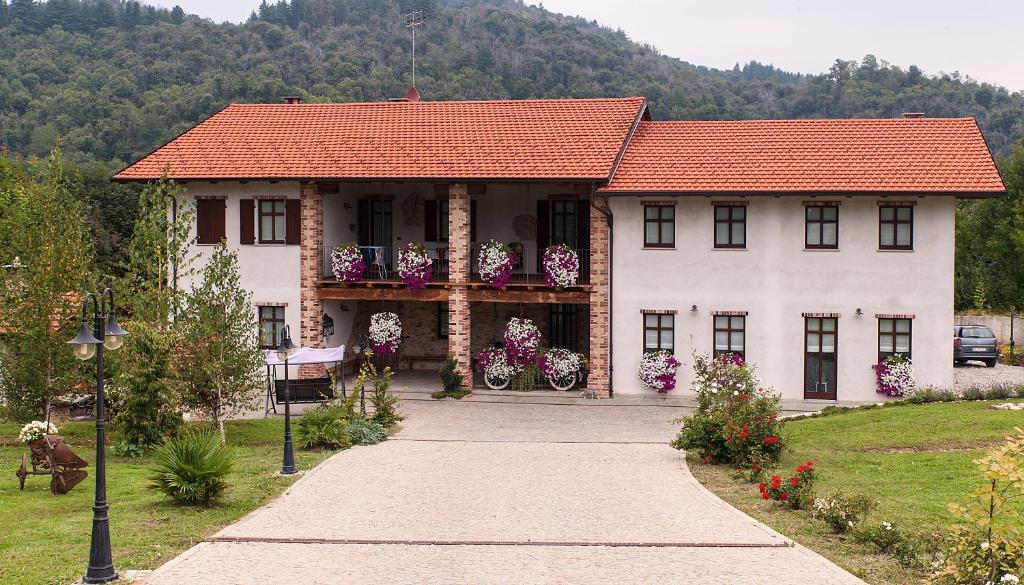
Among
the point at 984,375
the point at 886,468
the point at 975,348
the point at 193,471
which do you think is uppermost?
the point at 975,348

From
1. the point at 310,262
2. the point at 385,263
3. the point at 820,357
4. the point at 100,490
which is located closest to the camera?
the point at 100,490

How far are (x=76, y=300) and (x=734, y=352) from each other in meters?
16.1

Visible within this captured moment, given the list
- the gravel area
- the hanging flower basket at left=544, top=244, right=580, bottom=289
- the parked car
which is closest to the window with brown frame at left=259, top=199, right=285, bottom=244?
the hanging flower basket at left=544, top=244, right=580, bottom=289

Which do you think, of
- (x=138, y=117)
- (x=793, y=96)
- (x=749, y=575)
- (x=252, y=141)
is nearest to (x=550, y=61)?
Result: (x=793, y=96)

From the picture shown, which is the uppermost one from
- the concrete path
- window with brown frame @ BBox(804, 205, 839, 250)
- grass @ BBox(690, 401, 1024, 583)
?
window with brown frame @ BBox(804, 205, 839, 250)

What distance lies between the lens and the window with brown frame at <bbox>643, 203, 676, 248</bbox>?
90.5 ft

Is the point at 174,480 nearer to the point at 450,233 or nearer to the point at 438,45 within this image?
the point at 450,233

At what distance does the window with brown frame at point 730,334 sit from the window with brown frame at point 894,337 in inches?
136

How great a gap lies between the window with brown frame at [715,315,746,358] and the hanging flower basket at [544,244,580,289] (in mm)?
3946

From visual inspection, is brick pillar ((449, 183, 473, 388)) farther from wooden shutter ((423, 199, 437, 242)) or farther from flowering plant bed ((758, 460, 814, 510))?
flowering plant bed ((758, 460, 814, 510))

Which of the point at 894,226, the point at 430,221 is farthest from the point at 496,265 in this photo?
the point at 894,226

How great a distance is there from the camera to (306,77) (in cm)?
7662

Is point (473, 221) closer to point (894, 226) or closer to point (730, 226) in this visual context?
point (730, 226)

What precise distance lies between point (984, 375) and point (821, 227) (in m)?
8.59
